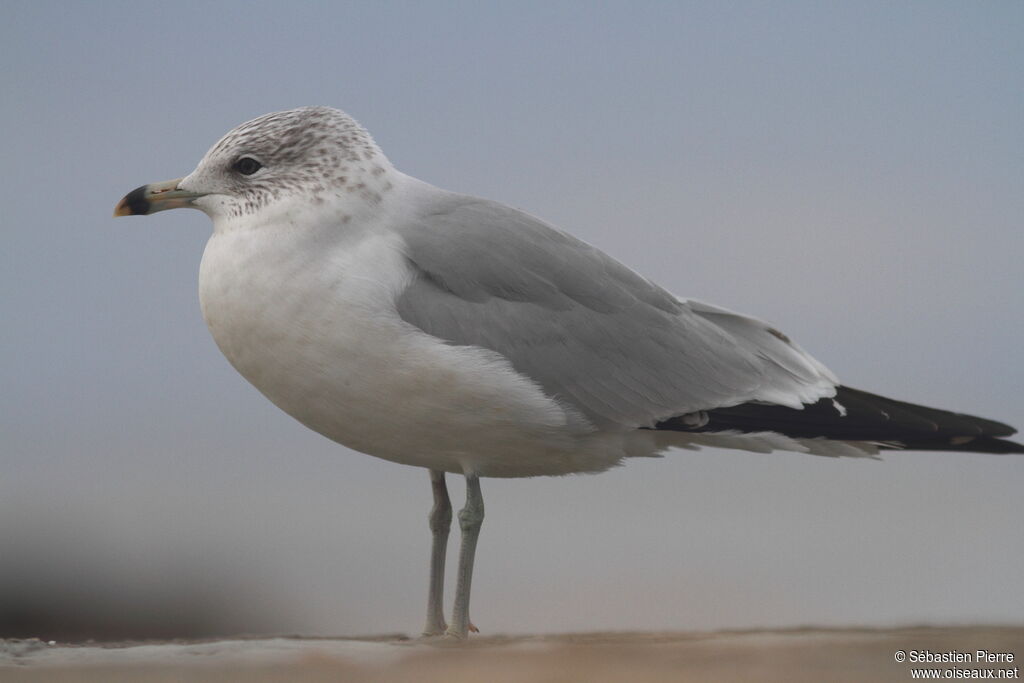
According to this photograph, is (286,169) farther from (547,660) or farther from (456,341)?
(547,660)

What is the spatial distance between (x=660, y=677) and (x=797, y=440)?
1.95 metres

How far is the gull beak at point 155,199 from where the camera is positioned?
4746 millimetres

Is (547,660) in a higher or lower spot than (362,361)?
lower

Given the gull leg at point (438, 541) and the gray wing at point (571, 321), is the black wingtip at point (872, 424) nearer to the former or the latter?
the gray wing at point (571, 321)

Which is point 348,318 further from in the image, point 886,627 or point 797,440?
point 886,627

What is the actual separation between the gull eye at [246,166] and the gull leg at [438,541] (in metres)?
1.42

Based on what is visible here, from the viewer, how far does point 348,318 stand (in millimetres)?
4223

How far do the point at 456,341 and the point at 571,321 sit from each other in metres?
0.51

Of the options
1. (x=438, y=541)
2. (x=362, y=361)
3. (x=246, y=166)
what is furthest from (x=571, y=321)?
(x=246, y=166)

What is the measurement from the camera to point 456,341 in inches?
171

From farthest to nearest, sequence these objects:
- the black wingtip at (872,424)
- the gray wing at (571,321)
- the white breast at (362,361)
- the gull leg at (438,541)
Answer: the gull leg at (438,541)
the black wingtip at (872,424)
the gray wing at (571,321)
the white breast at (362,361)

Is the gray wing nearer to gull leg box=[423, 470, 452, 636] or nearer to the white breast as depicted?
the white breast

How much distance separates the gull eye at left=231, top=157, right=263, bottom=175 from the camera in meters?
4.64

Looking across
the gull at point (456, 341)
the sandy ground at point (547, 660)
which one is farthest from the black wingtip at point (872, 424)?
the sandy ground at point (547, 660)
